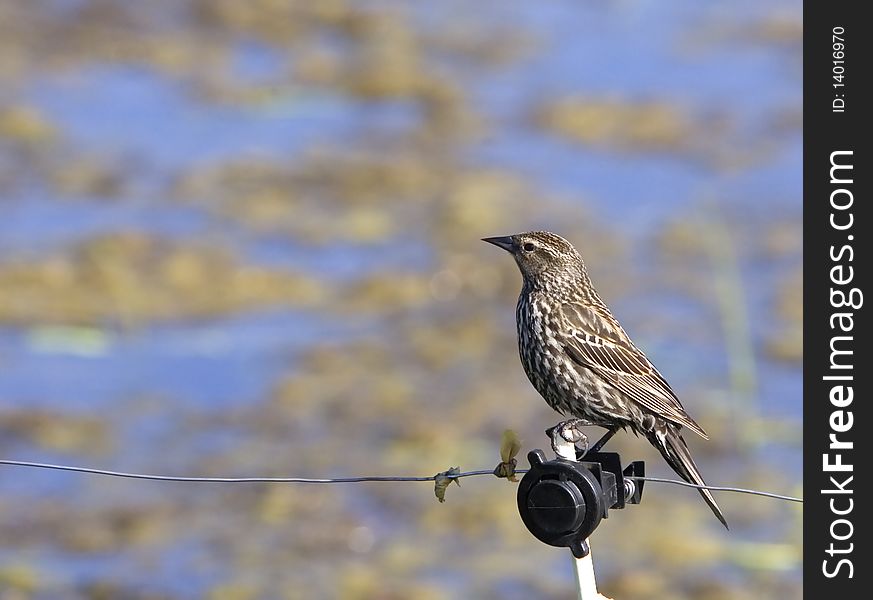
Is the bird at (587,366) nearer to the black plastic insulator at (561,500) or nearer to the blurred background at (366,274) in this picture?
the black plastic insulator at (561,500)

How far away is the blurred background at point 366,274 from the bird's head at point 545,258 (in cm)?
337

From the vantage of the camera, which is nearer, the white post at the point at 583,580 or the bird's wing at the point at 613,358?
the white post at the point at 583,580

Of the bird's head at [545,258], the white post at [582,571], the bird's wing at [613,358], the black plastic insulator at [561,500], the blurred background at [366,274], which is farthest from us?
the blurred background at [366,274]

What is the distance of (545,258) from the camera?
26.3ft

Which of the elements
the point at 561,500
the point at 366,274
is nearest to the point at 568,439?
the point at 561,500

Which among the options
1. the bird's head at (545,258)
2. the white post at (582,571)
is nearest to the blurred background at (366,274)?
the bird's head at (545,258)

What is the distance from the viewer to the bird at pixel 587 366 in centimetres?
756

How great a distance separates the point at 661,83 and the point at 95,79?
5.57m

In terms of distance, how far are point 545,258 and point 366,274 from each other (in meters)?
6.76

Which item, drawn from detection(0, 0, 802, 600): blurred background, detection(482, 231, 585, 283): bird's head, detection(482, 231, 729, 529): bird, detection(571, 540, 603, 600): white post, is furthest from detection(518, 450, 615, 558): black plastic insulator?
detection(0, 0, 802, 600): blurred background

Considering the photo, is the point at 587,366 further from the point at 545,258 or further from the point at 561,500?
the point at 561,500

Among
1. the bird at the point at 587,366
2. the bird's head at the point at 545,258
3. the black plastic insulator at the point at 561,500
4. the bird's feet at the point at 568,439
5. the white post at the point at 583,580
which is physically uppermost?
the bird's head at the point at 545,258

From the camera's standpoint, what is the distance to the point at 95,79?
18.2 m

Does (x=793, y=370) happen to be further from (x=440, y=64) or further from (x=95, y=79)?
(x=95, y=79)
